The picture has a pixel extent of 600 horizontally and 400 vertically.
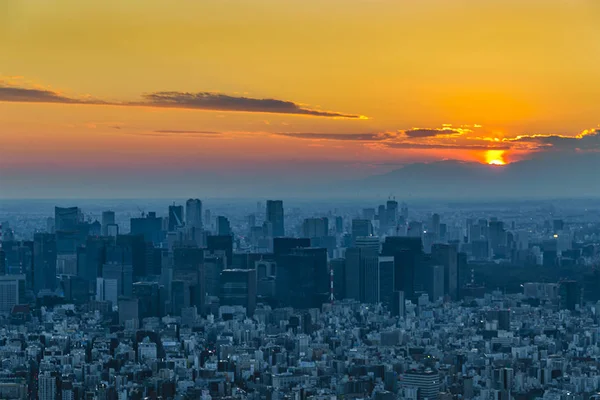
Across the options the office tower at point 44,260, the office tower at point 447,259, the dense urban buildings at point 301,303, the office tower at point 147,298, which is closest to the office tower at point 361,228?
the dense urban buildings at point 301,303

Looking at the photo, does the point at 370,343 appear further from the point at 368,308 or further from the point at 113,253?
the point at 113,253

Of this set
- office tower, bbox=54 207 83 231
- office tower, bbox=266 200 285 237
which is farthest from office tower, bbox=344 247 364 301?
office tower, bbox=54 207 83 231

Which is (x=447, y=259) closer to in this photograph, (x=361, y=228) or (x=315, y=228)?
(x=361, y=228)

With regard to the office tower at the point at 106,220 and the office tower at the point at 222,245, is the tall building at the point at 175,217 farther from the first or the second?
the office tower at the point at 106,220

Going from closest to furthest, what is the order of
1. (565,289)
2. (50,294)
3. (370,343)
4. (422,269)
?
(370,343)
(565,289)
(50,294)
(422,269)

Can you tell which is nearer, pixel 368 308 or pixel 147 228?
pixel 368 308

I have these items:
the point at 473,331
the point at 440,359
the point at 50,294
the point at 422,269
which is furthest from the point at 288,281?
the point at 440,359
